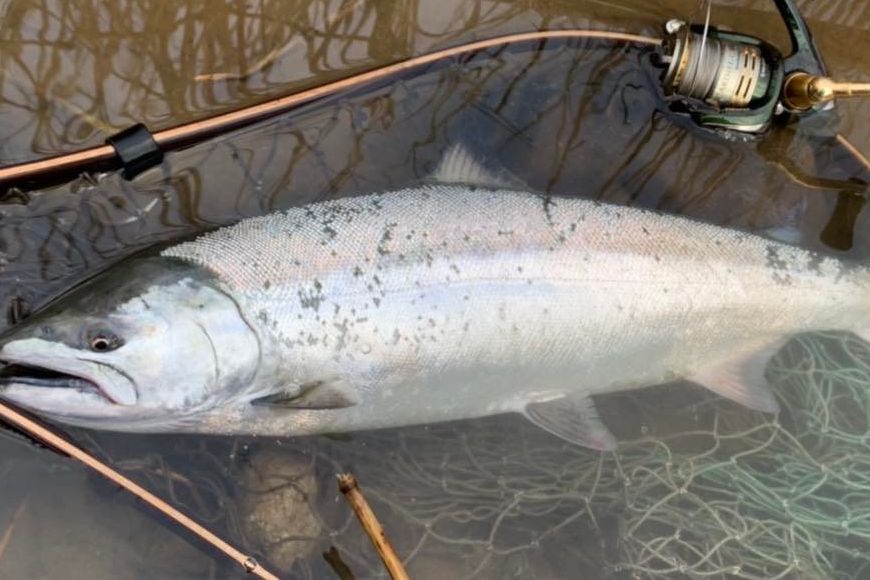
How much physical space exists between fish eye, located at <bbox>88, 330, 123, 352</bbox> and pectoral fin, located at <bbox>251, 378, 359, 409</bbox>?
45 cm

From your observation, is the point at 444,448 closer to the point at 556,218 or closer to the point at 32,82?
the point at 556,218

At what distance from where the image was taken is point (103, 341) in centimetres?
225

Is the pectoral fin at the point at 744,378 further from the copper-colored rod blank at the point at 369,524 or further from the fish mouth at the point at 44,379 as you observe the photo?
the fish mouth at the point at 44,379

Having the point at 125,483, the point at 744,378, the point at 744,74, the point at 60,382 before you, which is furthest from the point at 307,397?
the point at 744,74

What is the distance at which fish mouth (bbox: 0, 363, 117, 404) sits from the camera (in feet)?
7.45

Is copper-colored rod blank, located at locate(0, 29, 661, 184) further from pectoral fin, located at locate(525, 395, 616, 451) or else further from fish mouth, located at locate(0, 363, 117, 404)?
pectoral fin, located at locate(525, 395, 616, 451)

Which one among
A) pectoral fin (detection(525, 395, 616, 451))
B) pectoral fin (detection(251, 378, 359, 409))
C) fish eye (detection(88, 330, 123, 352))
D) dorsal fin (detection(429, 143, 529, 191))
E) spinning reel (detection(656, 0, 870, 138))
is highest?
spinning reel (detection(656, 0, 870, 138))

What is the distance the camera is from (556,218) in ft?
8.68

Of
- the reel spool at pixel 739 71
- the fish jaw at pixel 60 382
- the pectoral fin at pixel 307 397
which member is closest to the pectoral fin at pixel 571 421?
the pectoral fin at pixel 307 397

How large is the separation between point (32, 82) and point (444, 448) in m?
1.98

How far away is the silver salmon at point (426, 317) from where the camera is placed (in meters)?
2.31

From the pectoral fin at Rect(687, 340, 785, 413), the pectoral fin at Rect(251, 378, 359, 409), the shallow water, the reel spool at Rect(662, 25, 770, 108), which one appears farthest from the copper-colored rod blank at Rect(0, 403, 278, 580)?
the reel spool at Rect(662, 25, 770, 108)

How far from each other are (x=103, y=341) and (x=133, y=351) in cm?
9

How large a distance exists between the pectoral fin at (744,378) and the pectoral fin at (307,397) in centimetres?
133
